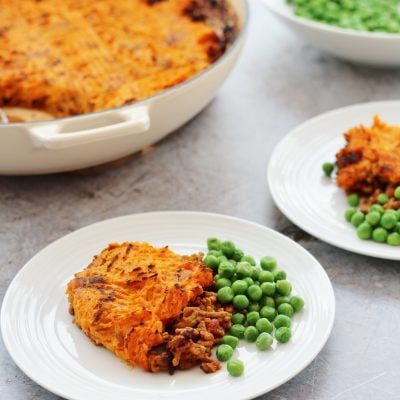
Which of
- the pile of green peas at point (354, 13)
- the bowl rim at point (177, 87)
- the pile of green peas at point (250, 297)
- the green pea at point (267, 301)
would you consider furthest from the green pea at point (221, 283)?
the pile of green peas at point (354, 13)

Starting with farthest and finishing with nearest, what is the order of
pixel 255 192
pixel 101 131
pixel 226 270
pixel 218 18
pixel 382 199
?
pixel 218 18 < pixel 255 192 < pixel 382 199 < pixel 101 131 < pixel 226 270

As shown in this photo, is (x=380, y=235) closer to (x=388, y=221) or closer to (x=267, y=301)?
(x=388, y=221)

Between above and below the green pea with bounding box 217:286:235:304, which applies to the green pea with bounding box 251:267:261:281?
below

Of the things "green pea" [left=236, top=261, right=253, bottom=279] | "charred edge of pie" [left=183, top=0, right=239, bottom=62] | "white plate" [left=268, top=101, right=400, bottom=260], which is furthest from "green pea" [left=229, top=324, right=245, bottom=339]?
"charred edge of pie" [left=183, top=0, right=239, bottom=62]

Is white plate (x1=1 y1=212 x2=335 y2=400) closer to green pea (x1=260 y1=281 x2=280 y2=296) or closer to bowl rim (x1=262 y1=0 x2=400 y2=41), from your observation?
green pea (x1=260 y1=281 x2=280 y2=296)

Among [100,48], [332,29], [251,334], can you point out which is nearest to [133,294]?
[251,334]

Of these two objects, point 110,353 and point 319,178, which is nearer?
point 110,353
